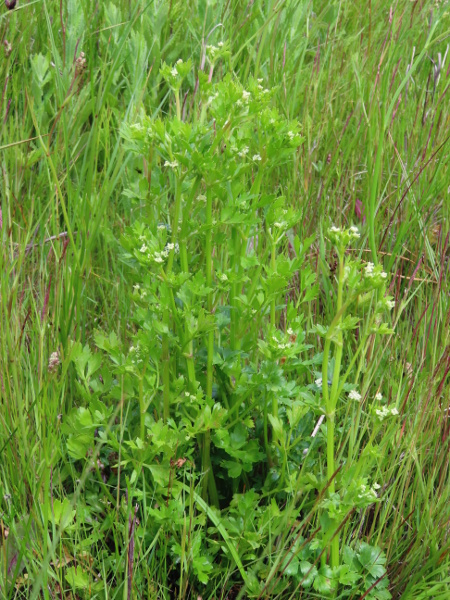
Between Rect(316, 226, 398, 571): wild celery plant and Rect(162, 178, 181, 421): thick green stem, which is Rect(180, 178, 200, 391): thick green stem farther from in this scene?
Rect(316, 226, 398, 571): wild celery plant

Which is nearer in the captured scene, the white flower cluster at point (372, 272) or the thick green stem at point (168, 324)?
the white flower cluster at point (372, 272)

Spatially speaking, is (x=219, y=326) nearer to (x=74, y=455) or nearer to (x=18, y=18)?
(x=74, y=455)

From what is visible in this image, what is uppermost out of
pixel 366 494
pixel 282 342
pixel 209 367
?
pixel 282 342

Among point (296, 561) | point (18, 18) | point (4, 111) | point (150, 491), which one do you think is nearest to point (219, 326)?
point (150, 491)

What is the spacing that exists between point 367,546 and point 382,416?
30cm

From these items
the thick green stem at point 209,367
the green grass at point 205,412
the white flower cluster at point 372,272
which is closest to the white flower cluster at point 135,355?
the green grass at point 205,412

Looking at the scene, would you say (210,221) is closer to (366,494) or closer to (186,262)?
(186,262)

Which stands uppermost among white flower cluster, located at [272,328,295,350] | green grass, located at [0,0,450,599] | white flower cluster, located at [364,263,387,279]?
white flower cluster, located at [364,263,387,279]

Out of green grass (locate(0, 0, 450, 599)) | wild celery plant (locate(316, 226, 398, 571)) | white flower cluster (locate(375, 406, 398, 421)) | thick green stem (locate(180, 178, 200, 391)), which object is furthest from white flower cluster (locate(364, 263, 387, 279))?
thick green stem (locate(180, 178, 200, 391))

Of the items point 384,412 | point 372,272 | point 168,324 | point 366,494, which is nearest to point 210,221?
point 168,324

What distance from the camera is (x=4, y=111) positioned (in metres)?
2.15

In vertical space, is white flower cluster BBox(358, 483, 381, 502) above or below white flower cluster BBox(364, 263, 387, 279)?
below

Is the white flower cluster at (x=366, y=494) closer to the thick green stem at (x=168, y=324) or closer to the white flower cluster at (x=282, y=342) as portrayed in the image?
the white flower cluster at (x=282, y=342)

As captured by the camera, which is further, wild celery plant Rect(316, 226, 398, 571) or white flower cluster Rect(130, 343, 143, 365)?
white flower cluster Rect(130, 343, 143, 365)
